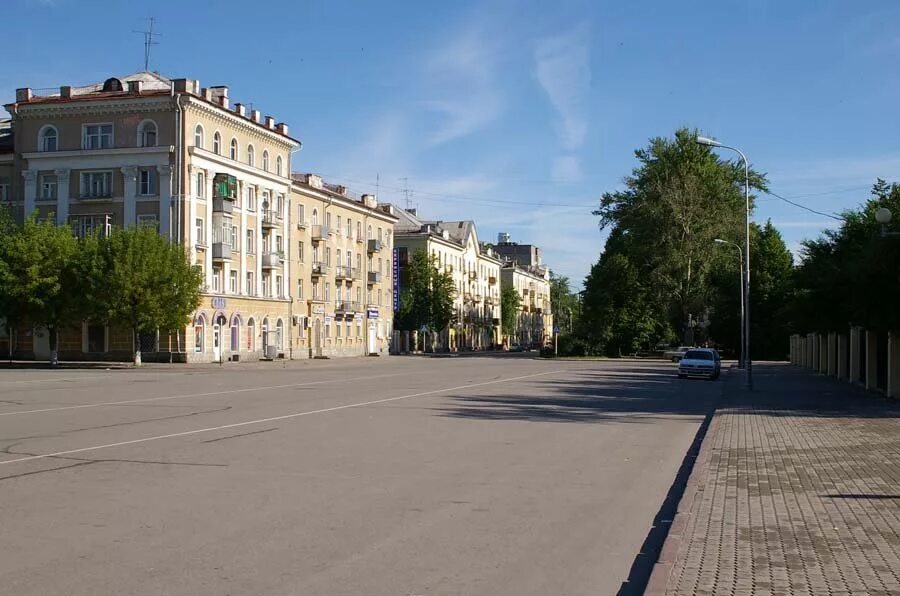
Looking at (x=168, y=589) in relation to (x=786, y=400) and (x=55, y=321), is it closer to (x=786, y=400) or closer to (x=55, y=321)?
(x=786, y=400)

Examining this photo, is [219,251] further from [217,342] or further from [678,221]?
[678,221]

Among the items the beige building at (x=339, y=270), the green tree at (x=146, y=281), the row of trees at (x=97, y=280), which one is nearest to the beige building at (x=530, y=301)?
the beige building at (x=339, y=270)

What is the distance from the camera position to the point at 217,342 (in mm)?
57500

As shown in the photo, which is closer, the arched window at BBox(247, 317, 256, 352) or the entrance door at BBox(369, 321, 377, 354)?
the arched window at BBox(247, 317, 256, 352)

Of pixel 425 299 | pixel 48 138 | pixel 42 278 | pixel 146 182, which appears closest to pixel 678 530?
pixel 42 278

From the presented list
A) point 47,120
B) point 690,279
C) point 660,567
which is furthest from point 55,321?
point 660,567

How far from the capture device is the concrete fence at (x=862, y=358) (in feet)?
90.8

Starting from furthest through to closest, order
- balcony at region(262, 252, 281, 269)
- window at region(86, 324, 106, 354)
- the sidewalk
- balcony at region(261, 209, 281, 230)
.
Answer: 1. balcony at region(261, 209, 281, 230)
2. balcony at region(262, 252, 281, 269)
3. window at region(86, 324, 106, 354)
4. the sidewalk

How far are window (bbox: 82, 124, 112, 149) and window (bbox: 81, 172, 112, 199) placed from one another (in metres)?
1.71

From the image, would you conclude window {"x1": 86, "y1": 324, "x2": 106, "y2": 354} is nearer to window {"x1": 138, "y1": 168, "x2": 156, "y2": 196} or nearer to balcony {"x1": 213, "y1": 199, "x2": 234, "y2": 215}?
window {"x1": 138, "y1": 168, "x2": 156, "y2": 196}

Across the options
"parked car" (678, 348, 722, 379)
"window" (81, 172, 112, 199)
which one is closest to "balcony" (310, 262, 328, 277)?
"window" (81, 172, 112, 199)

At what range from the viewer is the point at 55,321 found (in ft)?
170

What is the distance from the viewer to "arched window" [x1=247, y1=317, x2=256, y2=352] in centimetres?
6188

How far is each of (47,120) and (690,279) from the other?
4690cm
